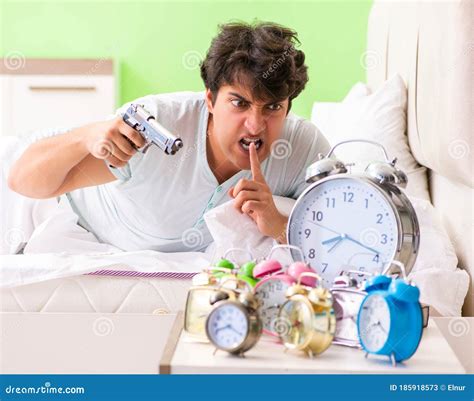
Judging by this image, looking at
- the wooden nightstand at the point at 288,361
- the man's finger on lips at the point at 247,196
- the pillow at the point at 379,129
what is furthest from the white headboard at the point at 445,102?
the wooden nightstand at the point at 288,361

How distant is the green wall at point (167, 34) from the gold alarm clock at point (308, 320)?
2.41 metres

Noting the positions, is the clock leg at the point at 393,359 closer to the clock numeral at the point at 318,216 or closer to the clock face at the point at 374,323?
the clock face at the point at 374,323

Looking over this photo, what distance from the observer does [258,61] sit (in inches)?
55.9

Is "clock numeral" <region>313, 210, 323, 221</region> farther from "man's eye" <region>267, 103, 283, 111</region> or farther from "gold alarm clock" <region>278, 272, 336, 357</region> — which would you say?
"man's eye" <region>267, 103, 283, 111</region>

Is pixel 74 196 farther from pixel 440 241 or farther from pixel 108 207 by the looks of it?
pixel 440 241

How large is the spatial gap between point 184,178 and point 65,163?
25 centimetres

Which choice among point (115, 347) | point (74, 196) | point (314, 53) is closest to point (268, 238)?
point (115, 347)

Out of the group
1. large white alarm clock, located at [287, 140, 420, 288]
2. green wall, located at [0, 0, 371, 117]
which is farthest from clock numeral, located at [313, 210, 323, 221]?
green wall, located at [0, 0, 371, 117]

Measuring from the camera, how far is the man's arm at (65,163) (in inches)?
59.4

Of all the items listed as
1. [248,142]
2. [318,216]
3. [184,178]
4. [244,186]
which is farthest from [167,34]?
[318,216]

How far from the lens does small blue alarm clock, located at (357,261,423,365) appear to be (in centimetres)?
93

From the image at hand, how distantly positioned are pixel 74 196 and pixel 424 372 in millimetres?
1203

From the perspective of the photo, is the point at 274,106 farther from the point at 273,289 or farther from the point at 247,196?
the point at 273,289
